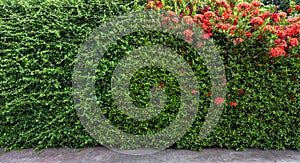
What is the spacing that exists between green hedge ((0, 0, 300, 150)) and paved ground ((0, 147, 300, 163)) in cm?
11

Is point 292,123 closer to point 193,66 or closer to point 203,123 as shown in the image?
point 203,123

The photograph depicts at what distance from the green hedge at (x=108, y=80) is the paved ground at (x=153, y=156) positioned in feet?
0.35

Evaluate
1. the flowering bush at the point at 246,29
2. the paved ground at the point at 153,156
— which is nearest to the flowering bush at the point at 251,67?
the flowering bush at the point at 246,29

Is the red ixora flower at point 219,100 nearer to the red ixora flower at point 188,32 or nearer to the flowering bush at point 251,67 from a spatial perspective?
the flowering bush at point 251,67

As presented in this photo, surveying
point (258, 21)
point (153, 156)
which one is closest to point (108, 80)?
point (153, 156)

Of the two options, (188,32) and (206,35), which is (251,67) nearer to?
(206,35)

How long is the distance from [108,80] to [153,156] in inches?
40.7

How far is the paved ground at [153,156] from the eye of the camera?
2.64 m

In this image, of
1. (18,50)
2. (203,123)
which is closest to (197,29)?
(203,123)

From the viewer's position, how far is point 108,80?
275cm

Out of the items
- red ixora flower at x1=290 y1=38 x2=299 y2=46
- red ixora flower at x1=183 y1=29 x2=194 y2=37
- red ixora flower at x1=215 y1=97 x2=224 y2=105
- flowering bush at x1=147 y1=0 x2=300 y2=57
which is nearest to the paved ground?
red ixora flower at x1=215 y1=97 x2=224 y2=105

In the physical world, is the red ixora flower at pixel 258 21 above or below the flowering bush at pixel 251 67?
above

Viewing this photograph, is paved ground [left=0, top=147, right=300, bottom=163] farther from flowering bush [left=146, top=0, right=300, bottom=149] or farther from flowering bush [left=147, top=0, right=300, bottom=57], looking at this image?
flowering bush [left=147, top=0, right=300, bottom=57]

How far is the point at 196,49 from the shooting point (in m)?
2.63
